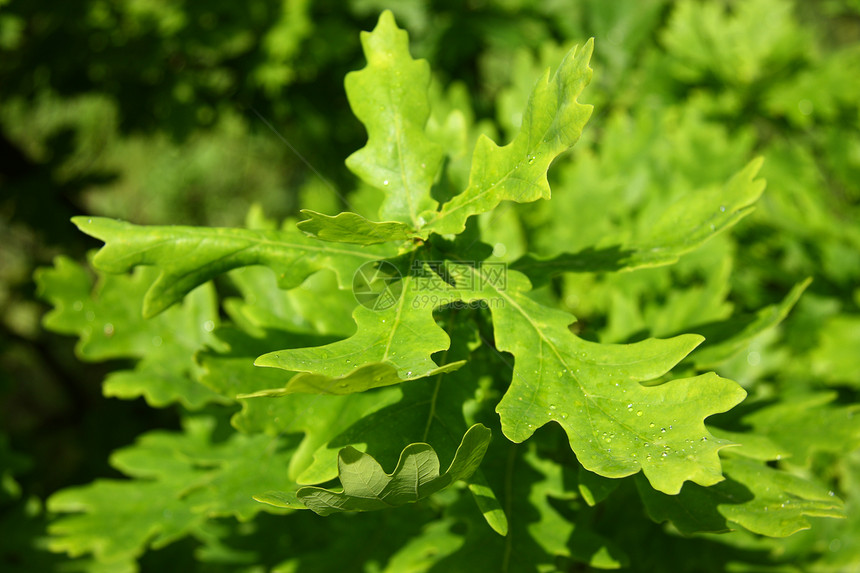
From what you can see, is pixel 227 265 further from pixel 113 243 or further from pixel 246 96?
pixel 246 96

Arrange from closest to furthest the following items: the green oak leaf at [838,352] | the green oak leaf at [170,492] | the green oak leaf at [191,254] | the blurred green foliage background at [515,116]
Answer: the green oak leaf at [191,254]
the green oak leaf at [170,492]
the green oak leaf at [838,352]
the blurred green foliage background at [515,116]

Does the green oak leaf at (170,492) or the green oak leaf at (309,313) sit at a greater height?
the green oak leaf at (309,313)

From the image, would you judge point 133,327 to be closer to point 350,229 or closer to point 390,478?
point 350,229

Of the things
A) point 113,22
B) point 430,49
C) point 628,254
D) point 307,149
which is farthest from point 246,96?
point 628,254

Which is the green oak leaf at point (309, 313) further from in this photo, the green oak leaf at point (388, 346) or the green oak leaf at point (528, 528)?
the green oak leaf at point (528, 528)

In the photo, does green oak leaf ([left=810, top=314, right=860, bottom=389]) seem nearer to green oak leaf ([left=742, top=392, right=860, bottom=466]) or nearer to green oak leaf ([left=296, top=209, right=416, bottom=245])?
green oak leaf ([left=742, top=392, right=860, bottom=466])

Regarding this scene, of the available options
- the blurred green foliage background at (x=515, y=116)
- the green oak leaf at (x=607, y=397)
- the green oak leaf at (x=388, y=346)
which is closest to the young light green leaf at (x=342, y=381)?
the green oak leaf at (x=388, y=346)

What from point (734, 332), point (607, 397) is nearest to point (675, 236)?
point (734, 332)
